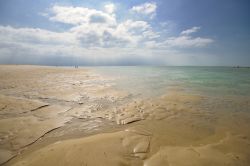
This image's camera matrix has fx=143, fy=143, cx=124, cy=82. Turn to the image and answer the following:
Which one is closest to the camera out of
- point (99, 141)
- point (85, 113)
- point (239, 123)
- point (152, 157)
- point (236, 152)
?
point (152, 157)

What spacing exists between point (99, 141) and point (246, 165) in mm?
3990

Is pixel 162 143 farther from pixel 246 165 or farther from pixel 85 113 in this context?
pixel 85 113

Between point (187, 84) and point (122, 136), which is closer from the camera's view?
point (122, 136)

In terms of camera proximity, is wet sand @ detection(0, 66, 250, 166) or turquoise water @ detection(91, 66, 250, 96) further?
turquoise water @ detection(91, 66, 250, 96)

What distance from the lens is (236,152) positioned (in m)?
4.15

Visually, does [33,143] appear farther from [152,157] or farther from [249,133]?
[249,133]

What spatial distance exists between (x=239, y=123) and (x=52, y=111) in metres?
9.05

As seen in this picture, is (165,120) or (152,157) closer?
(152,157)

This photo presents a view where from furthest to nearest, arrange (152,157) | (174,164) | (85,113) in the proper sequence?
1. (85,113)
2. (152,157)
3. (174,164)

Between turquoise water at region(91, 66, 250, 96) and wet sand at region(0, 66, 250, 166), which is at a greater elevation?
turquoise water at region(91, 66, 250, 96)

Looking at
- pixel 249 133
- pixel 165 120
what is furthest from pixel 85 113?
pixel 249 133

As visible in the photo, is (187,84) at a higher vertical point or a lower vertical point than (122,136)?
higher

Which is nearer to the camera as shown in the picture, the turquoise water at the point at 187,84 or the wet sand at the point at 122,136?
the wet sand at the point at 122,136

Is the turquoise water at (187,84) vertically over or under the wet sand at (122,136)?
over
